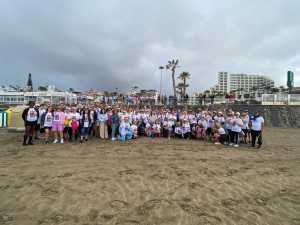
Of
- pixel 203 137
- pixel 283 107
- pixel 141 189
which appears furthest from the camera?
pixel 283 107

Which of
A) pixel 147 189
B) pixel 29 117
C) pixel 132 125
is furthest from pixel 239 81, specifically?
pixel 147 189

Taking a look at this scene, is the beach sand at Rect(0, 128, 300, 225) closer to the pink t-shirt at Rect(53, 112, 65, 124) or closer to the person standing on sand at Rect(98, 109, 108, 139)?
the pink t-shirt at Rect(53, 112, 65, 124)

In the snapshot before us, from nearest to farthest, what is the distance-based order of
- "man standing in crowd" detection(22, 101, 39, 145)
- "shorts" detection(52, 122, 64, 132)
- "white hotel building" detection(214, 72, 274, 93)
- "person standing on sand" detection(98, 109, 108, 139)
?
"man standing in crowd" detection(22, 101, 39, 145), "shorts" detection(52, 122, 64, 132), "person standing on sand" detection(98, 109, 108, 139), "white hotel building" detection(214, 72, 274, 93)

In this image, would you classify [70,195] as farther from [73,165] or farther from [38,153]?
[38,153]

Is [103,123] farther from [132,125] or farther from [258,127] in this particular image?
[258,127]

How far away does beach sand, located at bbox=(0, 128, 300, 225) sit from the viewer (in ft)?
12.1

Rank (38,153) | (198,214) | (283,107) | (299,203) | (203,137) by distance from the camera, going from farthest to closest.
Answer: (283,107), (203,137), (38,153), (299,203), (198,214)

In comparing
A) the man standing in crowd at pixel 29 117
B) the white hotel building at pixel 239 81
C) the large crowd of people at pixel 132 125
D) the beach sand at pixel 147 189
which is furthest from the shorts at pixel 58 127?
the white hotel building at pixel 239 81

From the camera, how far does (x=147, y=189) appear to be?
4.82m

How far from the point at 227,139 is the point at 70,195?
29.4 feet

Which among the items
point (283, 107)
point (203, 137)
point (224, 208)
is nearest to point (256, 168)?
point (224, 208)

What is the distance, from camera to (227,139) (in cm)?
1151

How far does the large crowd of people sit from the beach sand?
247 centimetres

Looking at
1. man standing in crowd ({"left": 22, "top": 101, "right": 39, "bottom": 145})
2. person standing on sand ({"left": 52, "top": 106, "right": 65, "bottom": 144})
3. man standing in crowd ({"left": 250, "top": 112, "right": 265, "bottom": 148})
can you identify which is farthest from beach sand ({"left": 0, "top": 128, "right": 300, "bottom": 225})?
person standing on sand ({"left": 52, "top": 106, "right": 65, "bottom": 144})
